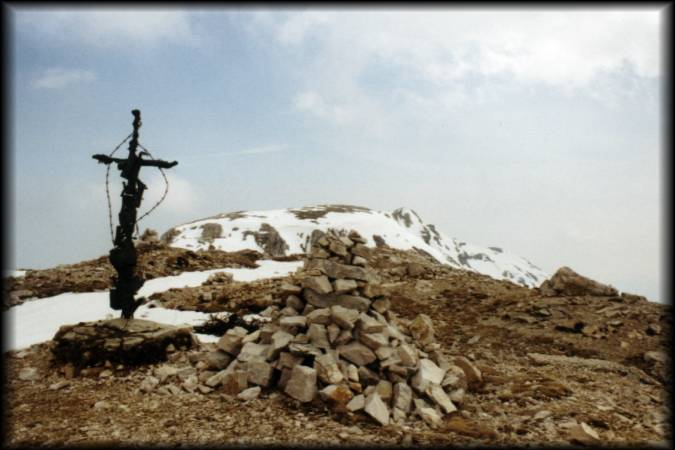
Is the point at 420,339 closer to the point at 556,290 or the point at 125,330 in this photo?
the point at 125,330

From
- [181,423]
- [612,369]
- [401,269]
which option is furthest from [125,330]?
[401,269]

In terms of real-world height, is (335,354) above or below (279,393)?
above

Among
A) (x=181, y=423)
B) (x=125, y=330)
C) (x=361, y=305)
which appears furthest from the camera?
(x=125, y=330)

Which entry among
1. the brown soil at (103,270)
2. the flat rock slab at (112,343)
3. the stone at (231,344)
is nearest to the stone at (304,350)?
the stone at (231,344)

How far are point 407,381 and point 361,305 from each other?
1637 millimetres

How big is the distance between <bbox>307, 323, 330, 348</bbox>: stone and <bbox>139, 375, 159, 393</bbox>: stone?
2.88 m

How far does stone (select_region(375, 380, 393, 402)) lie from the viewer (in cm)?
663

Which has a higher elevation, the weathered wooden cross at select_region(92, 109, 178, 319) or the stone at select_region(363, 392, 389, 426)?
the weathered wooden cross at select_region(92, 109, 178, 319)

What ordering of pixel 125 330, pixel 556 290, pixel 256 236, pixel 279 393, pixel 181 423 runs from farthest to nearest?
pixel 256 236 → pixel 556 290 → pixel 125 330 → pixel 279 393 → pixel 181 423

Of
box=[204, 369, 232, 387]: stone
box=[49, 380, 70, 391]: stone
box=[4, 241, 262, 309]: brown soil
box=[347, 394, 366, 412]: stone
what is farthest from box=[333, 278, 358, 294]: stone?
box=[4, 241, 262, 309]: brown soil

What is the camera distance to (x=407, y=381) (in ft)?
23.5

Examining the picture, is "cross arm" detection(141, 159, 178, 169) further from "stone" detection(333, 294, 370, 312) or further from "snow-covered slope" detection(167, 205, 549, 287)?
"snow-covered slope" detection(167, 205, 549, 287)

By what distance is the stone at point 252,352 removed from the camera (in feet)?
24.8

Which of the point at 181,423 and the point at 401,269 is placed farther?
the point at 401,269
